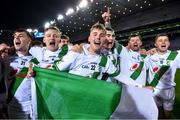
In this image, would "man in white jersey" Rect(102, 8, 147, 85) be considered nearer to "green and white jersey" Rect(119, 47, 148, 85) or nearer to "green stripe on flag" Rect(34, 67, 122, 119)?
"green and white jersey" Rect(119, 47, 148, 85)

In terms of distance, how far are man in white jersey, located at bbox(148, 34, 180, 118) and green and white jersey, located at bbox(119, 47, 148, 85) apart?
0.22 meters

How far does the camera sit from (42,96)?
4.20m

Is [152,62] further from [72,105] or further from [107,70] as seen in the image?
[72,105]

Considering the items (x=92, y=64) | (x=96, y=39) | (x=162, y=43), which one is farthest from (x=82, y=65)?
(x=162, y=43)

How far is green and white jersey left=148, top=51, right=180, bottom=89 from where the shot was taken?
615 cm

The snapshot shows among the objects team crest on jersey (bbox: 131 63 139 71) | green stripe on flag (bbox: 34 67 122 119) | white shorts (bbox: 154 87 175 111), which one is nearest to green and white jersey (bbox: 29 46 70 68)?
green stripe on flag (bbox: 34 67 122 119)

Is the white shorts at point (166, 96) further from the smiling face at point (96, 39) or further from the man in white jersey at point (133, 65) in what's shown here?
the smiling face at point (96, 39)

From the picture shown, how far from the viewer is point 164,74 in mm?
6188

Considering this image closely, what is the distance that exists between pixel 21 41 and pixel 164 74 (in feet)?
9.64

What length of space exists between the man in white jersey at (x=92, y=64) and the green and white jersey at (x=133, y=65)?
123 cm

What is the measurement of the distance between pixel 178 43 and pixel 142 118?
19.7 m

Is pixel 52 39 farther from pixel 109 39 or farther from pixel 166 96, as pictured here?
pixel 166 96

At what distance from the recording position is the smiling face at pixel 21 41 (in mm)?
4836

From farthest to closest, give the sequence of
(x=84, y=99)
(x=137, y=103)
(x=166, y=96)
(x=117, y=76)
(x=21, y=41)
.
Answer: (x=166, y=96)
(x=21, y=41)
(x=117, y=76)
(x=137, y=103)
(x=84, y=99)
